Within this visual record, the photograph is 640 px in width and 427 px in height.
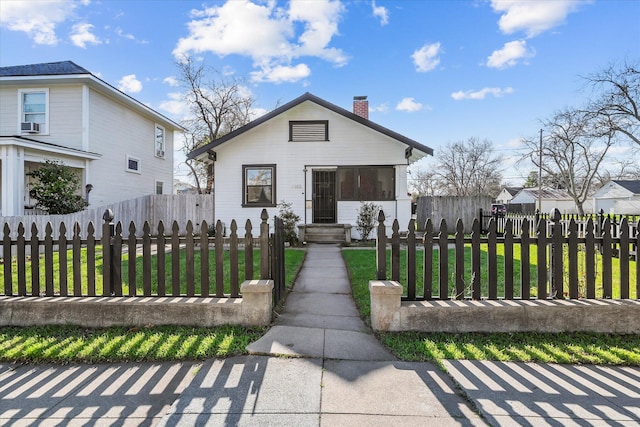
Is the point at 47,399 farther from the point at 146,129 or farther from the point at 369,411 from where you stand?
the point at 146,129

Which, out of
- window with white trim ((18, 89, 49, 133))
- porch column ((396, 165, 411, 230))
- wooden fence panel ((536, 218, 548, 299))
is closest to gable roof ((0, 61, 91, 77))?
window with white trim ((18, 89, 49, 133))

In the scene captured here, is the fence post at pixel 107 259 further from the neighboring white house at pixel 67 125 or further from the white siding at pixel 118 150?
the white siding at pixel 118 150

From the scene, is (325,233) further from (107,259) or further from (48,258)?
(48,258)

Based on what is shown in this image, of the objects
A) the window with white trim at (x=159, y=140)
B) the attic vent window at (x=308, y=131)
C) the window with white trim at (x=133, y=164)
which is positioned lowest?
the window with white trim at (x=133, y=164)

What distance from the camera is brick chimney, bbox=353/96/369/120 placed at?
48.8 ft

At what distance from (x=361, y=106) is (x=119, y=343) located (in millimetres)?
13466

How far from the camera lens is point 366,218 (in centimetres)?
1277

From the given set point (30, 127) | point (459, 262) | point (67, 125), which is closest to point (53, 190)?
point (67, 125)

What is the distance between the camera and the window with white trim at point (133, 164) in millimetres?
17094

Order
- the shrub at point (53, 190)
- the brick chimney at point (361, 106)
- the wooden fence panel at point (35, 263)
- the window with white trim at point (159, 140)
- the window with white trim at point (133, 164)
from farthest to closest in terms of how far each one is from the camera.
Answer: the window with white trim at point (159, 140) → the window with white trim at point (133, 164) → the brick chimney at point (361, 106) → the shrub at point (53, 190) → the wooden fence panel at point (35, 263)

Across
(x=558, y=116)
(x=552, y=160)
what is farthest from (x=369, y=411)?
(x=552, y=160)

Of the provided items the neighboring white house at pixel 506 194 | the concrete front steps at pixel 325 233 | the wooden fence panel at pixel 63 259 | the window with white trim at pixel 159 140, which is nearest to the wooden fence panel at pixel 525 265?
the wooden fence panel at pixel 63 259

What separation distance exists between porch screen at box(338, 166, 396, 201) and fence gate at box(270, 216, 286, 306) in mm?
7857

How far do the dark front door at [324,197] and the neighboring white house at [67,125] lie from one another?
943 cm
